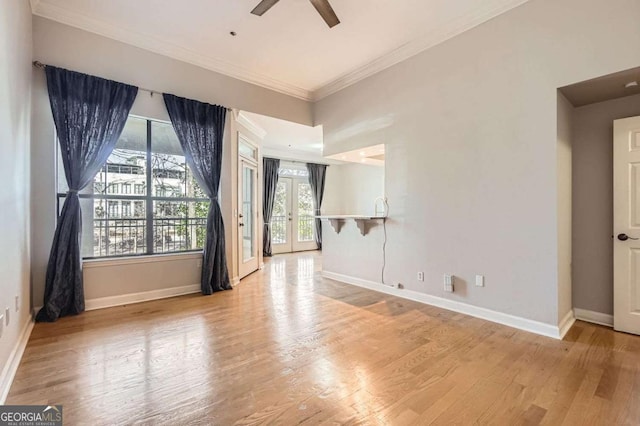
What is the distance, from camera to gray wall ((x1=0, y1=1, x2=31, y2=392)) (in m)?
2.00

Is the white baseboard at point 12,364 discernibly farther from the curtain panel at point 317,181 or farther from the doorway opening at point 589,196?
the curtain panel at point 317,181

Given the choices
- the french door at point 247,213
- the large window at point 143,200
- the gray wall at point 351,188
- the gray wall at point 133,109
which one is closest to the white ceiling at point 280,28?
the gray wall at point 133,109

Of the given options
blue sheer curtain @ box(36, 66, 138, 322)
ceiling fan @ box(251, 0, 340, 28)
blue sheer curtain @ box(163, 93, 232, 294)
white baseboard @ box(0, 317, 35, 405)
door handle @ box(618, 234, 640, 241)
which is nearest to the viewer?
white baseboard @ box(0, 317, 35, 405)

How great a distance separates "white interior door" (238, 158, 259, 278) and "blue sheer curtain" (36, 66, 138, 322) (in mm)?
1963

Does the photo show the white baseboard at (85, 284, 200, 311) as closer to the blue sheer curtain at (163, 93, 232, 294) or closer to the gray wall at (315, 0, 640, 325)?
the blue sheer curtain at (163, 93, 232, 294)

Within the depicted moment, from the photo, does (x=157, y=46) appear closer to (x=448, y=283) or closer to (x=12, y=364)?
(x=12, y=364)

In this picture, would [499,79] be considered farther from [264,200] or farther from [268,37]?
[264,200]

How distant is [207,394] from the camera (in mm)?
1884

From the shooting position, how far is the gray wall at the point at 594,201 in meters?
2.99

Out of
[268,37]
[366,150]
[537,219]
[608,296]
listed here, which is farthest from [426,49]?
[608,296]

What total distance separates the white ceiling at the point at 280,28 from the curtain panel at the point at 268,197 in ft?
11.0

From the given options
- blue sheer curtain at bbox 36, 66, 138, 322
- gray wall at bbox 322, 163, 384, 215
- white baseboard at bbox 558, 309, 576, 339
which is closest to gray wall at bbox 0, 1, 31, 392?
blue sheer curtain at bbox 36, 66, 138, 322

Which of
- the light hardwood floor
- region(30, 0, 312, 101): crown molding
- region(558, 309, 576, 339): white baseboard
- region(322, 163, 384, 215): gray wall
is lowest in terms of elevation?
the light hardwood floor

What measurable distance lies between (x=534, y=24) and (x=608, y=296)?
2.78 metres
